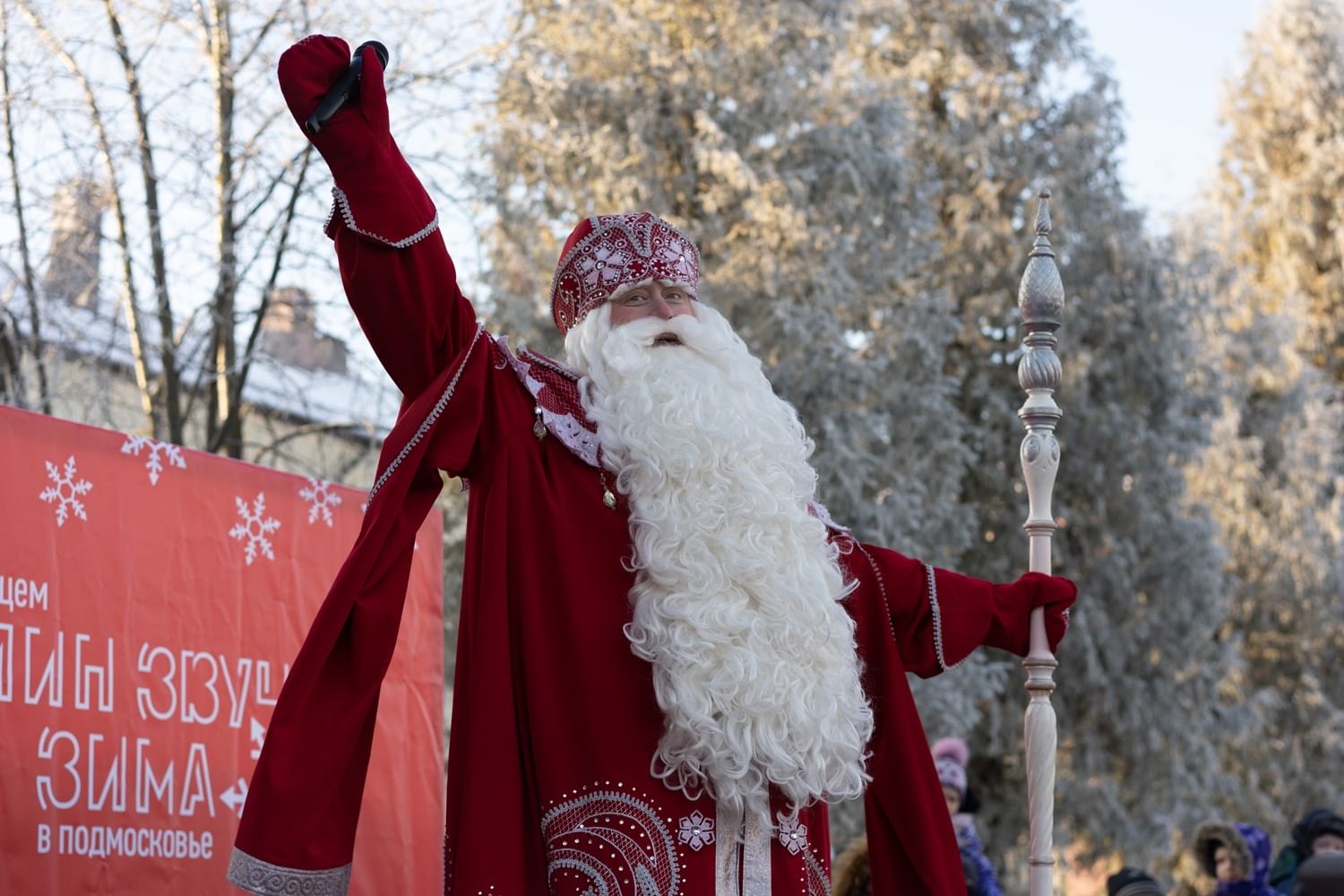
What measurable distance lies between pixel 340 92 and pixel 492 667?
117 cm

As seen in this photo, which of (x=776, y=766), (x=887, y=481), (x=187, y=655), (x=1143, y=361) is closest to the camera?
(x=776, y=766)

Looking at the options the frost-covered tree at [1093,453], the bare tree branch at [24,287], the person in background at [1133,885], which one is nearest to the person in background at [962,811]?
the person in background at [1133,885]

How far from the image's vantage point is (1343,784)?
1819 centimetres

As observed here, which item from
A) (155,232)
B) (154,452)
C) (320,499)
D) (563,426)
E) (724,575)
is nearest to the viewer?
(724,575)

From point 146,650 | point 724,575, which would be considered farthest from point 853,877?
point 146,650

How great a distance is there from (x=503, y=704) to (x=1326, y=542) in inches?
686

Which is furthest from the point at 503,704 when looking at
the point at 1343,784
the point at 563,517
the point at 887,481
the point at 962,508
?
the point at 1343,784

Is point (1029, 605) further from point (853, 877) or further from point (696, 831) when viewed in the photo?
point (853, 877)

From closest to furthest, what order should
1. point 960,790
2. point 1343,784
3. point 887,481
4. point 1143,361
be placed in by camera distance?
point 960,790, point 887,481, point 1143,361, point 1343,784

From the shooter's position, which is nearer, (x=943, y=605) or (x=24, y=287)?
(x=943, y=605)

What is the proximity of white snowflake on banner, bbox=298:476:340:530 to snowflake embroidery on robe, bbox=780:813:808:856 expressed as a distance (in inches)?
71.4

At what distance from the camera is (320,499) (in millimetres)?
4812

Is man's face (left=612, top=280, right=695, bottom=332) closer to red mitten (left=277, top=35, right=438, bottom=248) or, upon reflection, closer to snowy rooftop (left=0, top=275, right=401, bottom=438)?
red mitten (left=277, top=35, right=438, bottom=248)

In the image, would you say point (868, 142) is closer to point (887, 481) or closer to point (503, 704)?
point (887, 481)
